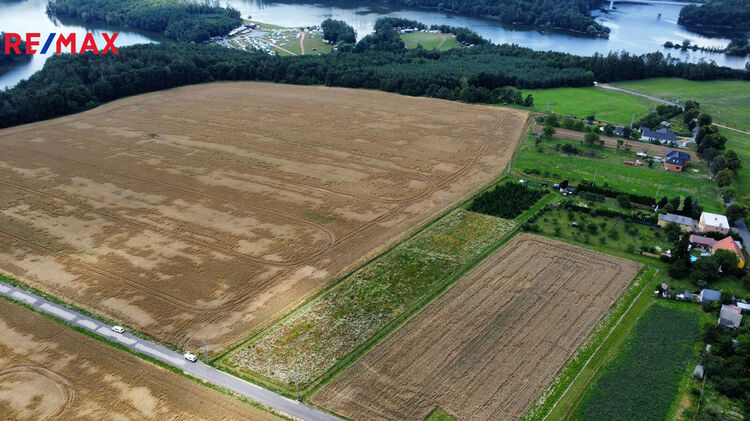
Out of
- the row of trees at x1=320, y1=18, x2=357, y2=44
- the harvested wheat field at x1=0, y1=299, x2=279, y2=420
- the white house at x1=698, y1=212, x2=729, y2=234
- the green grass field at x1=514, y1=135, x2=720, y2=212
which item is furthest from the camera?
the row of trees at x1=320, y1=18, x2=357, y2=44

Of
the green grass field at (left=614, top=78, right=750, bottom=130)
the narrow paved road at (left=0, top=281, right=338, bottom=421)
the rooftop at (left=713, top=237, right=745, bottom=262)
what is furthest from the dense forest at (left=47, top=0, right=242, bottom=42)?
the rooftop at (left=713, top=237, right=745, bottom=262)

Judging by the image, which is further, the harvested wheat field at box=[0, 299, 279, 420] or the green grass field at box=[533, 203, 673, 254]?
the green grass field at box=[533, 203, 673, 254]

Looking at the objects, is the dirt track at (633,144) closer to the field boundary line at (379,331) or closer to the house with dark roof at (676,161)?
the house with dark roof at (676,161)

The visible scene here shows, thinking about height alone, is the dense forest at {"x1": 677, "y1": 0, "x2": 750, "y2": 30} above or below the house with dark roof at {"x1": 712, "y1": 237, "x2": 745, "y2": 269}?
above

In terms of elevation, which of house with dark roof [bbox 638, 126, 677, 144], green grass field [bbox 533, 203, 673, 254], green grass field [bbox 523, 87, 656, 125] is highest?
green grass field [bbox 523, 87, 656, 125]

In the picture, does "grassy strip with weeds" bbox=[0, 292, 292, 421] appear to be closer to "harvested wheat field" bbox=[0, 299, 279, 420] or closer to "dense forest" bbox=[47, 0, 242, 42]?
"harvested wheat field" bbox=[0, 299, 279, 420]

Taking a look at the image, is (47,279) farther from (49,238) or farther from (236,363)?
(236,363)

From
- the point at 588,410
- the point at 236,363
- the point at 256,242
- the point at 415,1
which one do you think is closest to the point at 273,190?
the point at 256,242
